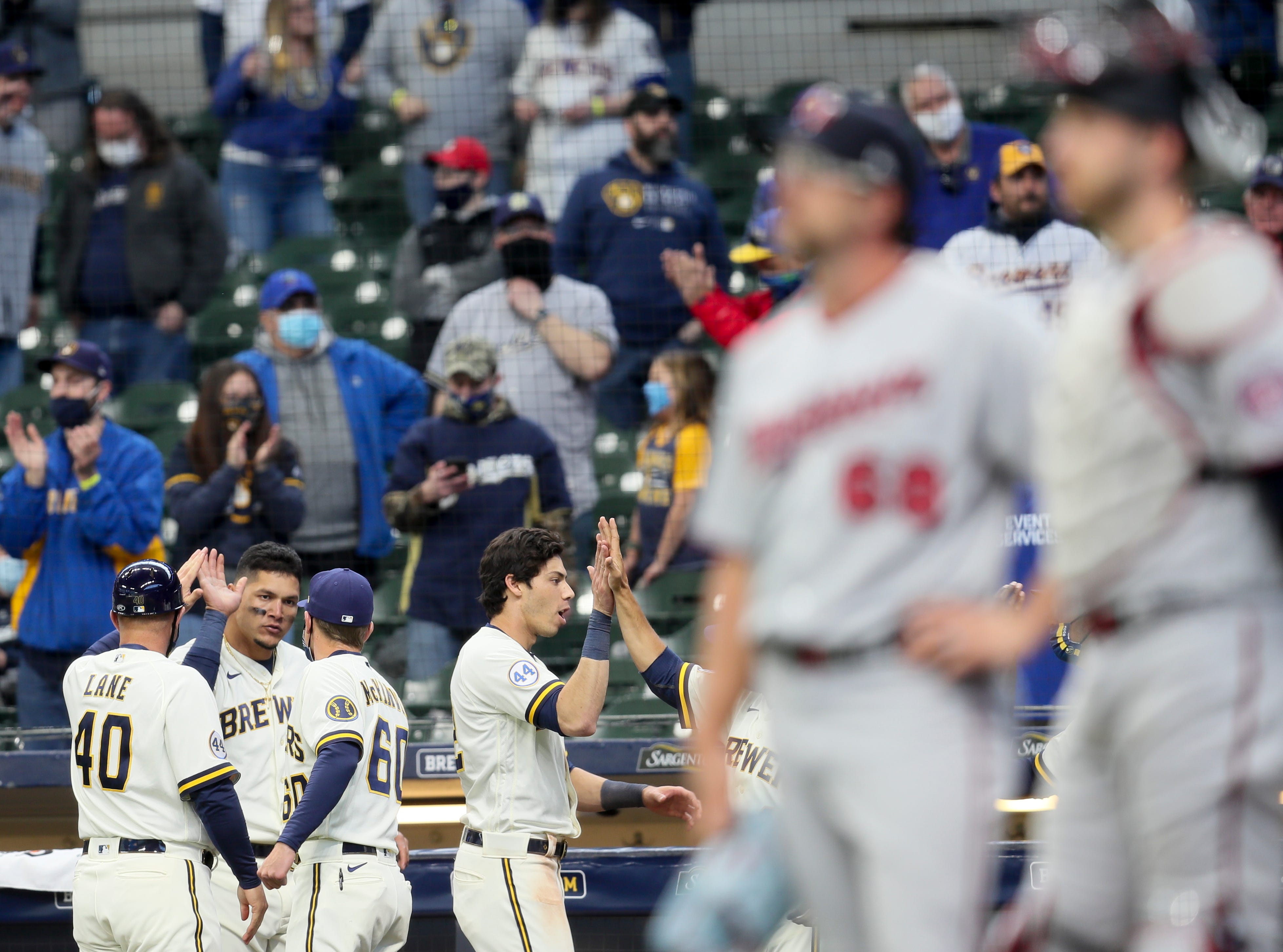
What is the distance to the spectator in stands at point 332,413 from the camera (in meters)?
7.93

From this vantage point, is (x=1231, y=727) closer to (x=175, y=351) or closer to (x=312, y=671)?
(x=312, y=671)

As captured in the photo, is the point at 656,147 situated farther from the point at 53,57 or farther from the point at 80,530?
the point at 53,57

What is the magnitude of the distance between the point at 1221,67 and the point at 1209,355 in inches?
363

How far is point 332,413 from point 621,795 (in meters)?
3.61

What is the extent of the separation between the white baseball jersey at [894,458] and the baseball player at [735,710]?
2.08m

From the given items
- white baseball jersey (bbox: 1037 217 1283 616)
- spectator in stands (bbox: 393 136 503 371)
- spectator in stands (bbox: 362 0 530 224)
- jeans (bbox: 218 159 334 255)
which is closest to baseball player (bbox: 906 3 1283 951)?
white baseball jersey (bbox: 1037 217 1283 616)

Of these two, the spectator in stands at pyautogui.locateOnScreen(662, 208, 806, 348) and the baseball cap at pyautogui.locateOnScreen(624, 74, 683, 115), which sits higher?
the baseball cap at pyautogui.locateOnScreen(624, 74, 683, 115)

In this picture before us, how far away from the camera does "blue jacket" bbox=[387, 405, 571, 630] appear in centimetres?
738

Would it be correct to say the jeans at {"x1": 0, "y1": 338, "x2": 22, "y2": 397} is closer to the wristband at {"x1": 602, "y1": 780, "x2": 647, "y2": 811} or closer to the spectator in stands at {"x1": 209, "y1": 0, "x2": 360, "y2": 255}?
the spectator in stands at {"x1": 209, "y1": 0, "x2": 360, "y2": 255}

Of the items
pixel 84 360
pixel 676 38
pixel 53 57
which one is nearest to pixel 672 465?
pixel 84 360

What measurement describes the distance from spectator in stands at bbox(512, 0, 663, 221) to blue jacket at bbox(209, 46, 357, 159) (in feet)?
4.56

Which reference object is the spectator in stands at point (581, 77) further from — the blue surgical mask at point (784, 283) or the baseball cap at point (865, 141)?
the baseball cap at point (865, 141)

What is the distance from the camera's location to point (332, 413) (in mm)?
8055

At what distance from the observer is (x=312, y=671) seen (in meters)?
4.88
